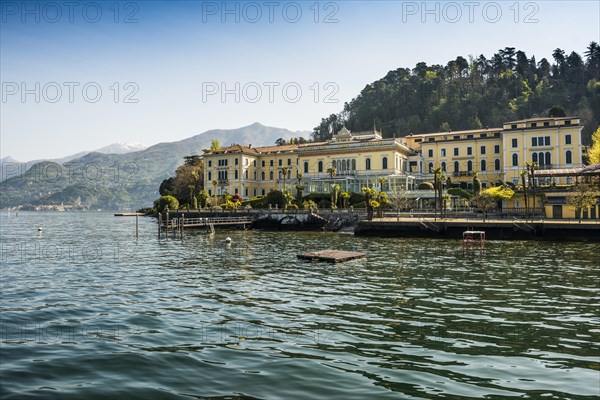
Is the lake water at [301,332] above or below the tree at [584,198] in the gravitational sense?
below

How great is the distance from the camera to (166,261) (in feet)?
94.5

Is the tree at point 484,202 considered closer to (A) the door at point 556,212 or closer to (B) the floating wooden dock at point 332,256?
(A) the door at point 556,212

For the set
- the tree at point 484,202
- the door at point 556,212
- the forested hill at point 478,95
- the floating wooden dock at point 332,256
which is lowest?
the floating wooden dock at point 332,256

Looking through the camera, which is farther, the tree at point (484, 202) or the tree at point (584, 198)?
the tree at point (484, 202)

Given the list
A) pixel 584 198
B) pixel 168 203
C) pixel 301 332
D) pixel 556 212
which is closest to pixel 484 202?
pixel 556 212

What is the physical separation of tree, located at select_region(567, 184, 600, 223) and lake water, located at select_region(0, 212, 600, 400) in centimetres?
2655

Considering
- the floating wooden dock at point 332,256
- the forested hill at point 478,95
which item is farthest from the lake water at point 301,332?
the forested hill at point 478,95

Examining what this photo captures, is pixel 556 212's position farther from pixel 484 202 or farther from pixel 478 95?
pixel 478 95

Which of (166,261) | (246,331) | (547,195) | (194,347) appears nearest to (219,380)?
(194,347)

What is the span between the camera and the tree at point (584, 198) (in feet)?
153

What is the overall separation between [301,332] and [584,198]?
45.4m

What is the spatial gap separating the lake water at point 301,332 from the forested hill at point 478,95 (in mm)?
100072

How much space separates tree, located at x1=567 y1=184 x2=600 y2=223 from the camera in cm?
4678

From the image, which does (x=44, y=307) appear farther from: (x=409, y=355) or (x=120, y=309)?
(x=409, y=355)
